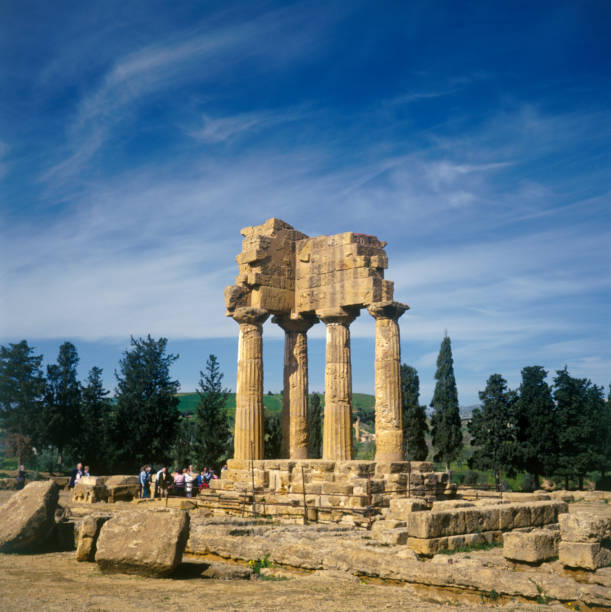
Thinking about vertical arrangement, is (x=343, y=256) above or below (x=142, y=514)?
above

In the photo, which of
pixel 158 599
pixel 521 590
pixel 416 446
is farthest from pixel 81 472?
pixel 416 446

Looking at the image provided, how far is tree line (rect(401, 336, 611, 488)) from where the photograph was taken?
4138 cm

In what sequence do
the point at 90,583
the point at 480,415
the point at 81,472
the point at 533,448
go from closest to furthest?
the point at 90,583
the point at 81,472
the point at 533,448
the point at 480,415

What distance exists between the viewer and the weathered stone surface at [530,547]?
37.1ft

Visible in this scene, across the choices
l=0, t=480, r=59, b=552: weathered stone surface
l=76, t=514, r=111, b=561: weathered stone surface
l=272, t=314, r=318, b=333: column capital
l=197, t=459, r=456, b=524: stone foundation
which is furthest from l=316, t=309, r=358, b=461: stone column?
l=76, t=514, r=111, b=561: weathered stone surface

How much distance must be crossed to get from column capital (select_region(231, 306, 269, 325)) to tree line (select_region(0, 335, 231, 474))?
18624mm

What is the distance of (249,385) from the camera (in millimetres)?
23359

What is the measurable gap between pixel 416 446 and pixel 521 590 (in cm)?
3938

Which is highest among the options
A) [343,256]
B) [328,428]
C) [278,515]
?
[343,256]

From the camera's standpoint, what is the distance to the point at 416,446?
47656 millimetres

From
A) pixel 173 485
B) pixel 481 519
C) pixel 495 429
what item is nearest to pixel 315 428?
pixel 495 429

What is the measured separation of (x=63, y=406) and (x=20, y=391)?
2.73 meters

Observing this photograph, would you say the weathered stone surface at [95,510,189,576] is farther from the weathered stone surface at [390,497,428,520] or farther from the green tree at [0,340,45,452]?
the green tree at [0,340,45,452]

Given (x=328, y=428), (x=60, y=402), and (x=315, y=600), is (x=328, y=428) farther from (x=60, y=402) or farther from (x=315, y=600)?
(x=60, y=402)
